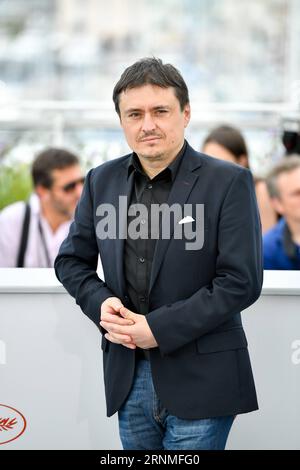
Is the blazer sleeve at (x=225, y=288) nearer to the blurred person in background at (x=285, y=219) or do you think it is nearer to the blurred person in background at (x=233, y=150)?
the blurred person in background at (x=285, y=219)

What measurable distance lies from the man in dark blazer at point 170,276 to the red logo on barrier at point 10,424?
570 mm

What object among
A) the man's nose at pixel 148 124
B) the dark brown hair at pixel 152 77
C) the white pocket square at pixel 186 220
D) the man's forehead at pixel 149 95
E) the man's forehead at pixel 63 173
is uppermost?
the man's forehead at pixel 63 173

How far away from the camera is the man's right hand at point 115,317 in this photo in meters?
2.02

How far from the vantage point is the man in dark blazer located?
198cm

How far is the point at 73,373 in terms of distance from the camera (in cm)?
261

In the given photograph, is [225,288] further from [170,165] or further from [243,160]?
[243,160]

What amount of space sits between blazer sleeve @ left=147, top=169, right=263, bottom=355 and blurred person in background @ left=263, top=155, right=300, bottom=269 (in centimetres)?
134

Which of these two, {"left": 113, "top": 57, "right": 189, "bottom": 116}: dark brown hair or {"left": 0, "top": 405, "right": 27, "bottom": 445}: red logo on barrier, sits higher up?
{"left": 113, "top": 57, "right": 189, "bottom": 116}: dark brown hair

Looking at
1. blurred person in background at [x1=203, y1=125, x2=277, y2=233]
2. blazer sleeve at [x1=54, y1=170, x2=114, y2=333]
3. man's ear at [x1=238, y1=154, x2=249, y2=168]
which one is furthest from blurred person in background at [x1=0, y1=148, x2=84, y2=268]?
blazer sleeve at [x1=54, y1=170, x2=114, y2=333]

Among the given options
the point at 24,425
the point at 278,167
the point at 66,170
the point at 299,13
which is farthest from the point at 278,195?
the point at 299,13

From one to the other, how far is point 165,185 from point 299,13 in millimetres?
6968

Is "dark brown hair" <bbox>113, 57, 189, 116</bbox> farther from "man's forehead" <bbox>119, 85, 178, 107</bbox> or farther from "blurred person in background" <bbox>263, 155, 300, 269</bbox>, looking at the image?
"blurred person in background" <bbox>263, 155, 300, 269</bbox>

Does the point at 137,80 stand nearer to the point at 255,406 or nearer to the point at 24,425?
the point at 255,406

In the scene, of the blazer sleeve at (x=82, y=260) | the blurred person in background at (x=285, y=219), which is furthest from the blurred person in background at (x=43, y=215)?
the blazer sleeve at (x=82, y=260)
